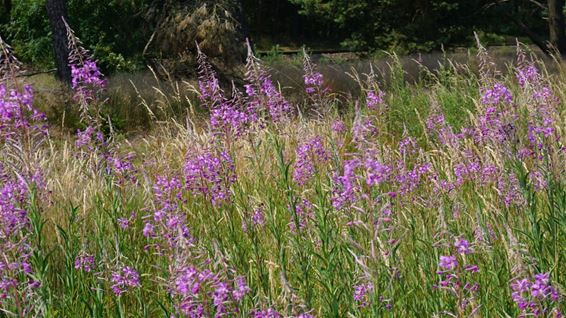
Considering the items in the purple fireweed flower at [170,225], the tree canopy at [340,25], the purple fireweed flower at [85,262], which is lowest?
the tree canopy at [340,25]

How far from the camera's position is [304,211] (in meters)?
3.79

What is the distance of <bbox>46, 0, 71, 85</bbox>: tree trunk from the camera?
12.6 meters

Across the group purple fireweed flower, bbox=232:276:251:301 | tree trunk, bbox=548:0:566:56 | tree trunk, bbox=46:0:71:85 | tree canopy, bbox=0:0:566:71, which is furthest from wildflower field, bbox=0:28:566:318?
tree canopy, bbox=0:0:566:71

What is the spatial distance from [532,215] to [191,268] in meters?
1.53

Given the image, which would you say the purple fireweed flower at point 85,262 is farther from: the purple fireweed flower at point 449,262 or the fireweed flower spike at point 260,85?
the purple fireweed flower at point 449,262

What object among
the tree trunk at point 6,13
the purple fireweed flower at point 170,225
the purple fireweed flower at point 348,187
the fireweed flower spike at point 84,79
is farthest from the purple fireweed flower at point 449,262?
the tree trunk at point 6,13

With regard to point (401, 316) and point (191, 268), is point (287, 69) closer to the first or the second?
point (401, 316)

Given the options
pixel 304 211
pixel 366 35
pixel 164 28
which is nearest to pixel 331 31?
pixel 366 35

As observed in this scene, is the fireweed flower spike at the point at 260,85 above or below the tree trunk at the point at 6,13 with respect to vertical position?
above

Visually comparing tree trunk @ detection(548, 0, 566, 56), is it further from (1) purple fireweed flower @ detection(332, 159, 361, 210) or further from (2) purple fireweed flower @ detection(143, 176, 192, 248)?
(1) purple fireweed flower @ detection(332, 159, 361, 210)

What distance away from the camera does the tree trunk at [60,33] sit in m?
12.6

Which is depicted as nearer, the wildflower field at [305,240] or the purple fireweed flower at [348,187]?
the wildflower field at [305,240]

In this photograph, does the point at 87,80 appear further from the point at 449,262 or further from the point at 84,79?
the point at 449,262

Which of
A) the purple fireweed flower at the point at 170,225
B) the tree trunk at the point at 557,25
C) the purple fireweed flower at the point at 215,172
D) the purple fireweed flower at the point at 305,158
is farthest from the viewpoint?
the tree trunk at the point at 557,25
